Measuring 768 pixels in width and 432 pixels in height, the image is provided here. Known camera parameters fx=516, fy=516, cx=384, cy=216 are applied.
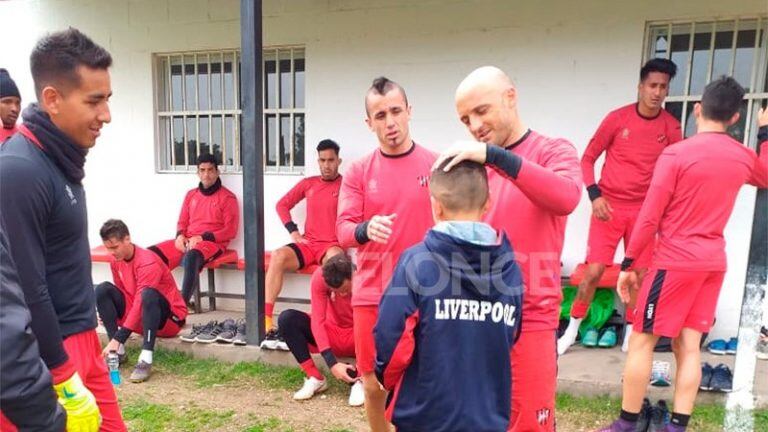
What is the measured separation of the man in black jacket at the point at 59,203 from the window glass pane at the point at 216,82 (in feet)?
12.5

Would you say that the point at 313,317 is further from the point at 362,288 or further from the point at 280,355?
the point at 362,288

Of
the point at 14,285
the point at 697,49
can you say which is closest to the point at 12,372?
the point at 14,285

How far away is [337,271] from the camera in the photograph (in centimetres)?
333

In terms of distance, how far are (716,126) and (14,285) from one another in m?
3.05

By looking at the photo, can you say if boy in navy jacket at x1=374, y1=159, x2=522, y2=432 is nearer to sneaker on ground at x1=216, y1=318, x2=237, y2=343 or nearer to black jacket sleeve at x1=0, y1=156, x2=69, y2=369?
black jacket sleeve at x1=0, y1=156, x2=69, y2=369

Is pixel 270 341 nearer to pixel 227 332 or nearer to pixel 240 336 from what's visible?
pixel 240 336

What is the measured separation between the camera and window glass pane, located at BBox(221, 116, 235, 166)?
544cm

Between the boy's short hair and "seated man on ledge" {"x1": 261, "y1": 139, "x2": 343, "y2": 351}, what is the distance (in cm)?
312

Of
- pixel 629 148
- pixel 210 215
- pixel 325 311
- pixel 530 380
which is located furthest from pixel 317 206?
pixel 530 380

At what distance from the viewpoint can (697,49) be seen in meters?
4.06

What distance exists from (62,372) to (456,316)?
120 centimetres

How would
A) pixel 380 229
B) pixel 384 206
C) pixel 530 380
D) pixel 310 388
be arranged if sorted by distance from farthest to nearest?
pixel 310 388 < pixel 384 206 < pixel 380 229 < pixel 530 380

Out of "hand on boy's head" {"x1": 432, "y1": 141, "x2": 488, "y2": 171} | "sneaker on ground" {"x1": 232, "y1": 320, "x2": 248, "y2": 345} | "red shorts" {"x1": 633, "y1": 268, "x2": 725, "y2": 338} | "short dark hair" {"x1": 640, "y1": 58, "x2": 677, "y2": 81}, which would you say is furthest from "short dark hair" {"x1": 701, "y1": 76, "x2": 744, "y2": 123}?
"sneaker on ground" {"x1": 232, "y1": 320, "x2": 248, "y2": 345}

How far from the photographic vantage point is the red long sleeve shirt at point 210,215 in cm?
520
